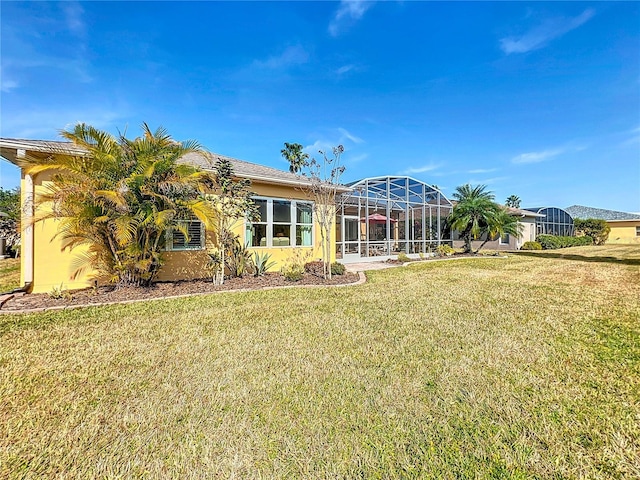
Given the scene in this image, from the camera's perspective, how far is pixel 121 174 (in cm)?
780

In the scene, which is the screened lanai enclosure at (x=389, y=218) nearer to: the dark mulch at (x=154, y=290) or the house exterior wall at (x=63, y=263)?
Answer: the dark mulch at (x=154, y=290)

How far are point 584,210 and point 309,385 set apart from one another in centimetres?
8109

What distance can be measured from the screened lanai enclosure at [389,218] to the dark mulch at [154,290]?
6.17 m

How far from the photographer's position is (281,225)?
12.6 m

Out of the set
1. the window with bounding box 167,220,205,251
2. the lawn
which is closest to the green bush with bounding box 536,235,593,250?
the lawn

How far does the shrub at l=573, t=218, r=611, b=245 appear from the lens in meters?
35.1

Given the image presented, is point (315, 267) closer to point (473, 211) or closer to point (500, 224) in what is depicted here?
point (473, 211)

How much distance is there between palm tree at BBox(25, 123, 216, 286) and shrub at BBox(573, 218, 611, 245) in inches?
1794

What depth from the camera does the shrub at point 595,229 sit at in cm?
3512

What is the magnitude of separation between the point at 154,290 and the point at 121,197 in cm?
279

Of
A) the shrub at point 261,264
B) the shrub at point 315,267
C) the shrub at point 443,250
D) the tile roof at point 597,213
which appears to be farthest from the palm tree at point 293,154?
the tile roof at point 597,213

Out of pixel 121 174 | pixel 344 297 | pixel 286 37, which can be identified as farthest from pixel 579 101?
pixel 121 174

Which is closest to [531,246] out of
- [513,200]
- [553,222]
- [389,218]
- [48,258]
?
[553,222]

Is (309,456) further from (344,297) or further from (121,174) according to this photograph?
(121,174)
